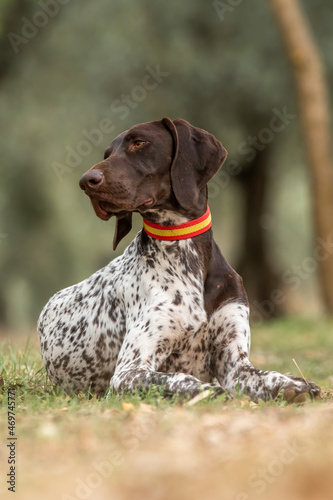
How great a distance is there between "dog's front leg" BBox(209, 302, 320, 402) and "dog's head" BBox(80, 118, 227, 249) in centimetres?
71

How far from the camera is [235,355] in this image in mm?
4691

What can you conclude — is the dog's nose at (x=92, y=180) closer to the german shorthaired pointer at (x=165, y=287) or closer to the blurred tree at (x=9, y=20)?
the german shorthaired pointer at (x=165, y=287)

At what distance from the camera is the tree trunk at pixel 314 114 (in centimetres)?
1281

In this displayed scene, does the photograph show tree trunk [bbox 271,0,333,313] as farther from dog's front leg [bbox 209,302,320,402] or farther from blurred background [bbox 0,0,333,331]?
dog's front leg [bbox 209,302,320,402]

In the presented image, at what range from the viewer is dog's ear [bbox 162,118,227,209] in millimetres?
4777

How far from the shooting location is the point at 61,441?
3.14m

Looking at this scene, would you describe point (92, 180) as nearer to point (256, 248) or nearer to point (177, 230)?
point (177, 230)

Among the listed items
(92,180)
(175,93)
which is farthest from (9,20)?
(92,180)

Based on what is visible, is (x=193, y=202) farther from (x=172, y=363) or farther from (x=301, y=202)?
(x=301, y=202)

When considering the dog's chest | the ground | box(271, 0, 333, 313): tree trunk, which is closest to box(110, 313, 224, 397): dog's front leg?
the dog's chest

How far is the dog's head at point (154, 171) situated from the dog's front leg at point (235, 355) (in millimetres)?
713

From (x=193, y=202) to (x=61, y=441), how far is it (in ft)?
6.74

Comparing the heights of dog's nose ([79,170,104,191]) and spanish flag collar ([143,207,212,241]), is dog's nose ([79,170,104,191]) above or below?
above

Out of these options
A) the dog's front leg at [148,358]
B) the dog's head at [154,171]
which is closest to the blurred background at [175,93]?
the dog's head at [154,171]
